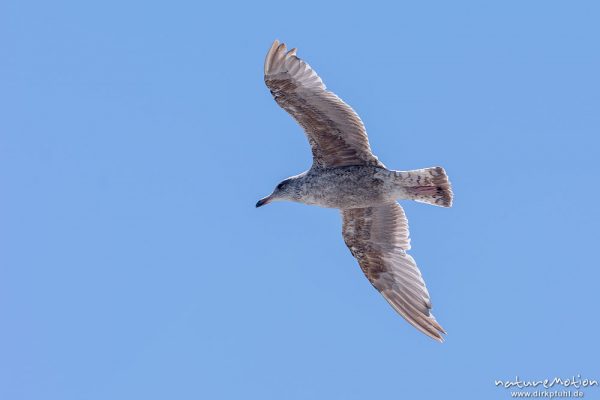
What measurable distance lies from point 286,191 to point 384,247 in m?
1.93

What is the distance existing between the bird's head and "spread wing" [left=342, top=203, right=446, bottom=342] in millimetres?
985

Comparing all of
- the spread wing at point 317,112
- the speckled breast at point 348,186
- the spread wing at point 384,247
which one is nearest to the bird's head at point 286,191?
the speckled breast at point 348,186

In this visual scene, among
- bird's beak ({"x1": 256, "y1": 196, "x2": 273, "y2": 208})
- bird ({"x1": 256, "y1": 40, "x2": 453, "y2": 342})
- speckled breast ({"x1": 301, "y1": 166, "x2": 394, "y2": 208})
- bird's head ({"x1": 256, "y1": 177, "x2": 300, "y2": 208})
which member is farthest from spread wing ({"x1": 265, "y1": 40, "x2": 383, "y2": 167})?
bird's beak ({"x1": 256, "y1": 196, "x2": 273, "y2": 208})

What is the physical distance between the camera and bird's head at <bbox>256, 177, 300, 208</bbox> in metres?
14.4

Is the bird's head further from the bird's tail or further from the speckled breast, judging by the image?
the bird's tail

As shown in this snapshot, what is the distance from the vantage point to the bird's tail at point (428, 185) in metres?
13.7

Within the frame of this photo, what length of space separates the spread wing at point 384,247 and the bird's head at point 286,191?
0.98 meters

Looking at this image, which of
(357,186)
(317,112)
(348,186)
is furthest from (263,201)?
(317,112)

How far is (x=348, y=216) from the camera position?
14898 mm

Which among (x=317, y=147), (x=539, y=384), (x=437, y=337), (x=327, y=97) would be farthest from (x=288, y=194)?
(x=539, y=384)

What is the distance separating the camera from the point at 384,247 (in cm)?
1495

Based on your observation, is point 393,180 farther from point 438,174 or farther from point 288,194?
point 288,194

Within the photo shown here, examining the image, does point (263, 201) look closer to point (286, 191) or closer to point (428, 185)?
point (286, 191)

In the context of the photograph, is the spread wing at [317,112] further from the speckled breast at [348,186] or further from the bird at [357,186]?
the speckled breast at [348,186]
